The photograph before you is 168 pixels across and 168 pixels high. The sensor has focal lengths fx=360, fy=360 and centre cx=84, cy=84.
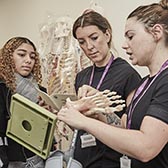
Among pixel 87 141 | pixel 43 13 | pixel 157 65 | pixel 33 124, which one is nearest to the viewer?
pixel 157 65

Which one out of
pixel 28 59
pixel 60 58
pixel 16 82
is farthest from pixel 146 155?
pixel 60 58

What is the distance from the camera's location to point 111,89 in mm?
1928

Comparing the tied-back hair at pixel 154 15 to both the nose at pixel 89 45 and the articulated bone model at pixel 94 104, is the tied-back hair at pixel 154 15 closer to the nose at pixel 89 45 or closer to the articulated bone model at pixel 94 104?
the articulated bone model at pixel 94 104

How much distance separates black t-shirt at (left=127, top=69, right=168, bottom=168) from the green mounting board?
0.34 meters

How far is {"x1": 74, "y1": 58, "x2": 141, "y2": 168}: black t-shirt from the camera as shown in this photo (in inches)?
72.6

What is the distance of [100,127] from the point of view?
4.09ft

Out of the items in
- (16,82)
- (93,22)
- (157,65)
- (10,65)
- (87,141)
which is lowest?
(87,141)

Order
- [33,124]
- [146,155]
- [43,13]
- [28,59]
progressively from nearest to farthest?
[146,155] < [33,124] < [28,59] < [43,13]

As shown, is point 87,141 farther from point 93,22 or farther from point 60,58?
point 60,58

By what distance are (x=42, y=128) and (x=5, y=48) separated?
49.9 inches

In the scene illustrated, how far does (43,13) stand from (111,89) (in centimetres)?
180

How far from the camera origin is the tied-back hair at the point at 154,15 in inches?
54.3

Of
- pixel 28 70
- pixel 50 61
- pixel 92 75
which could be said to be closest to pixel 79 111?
pixel 92 75

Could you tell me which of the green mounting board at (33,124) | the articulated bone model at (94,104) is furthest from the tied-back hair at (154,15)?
the green mounting board at (33,124)
